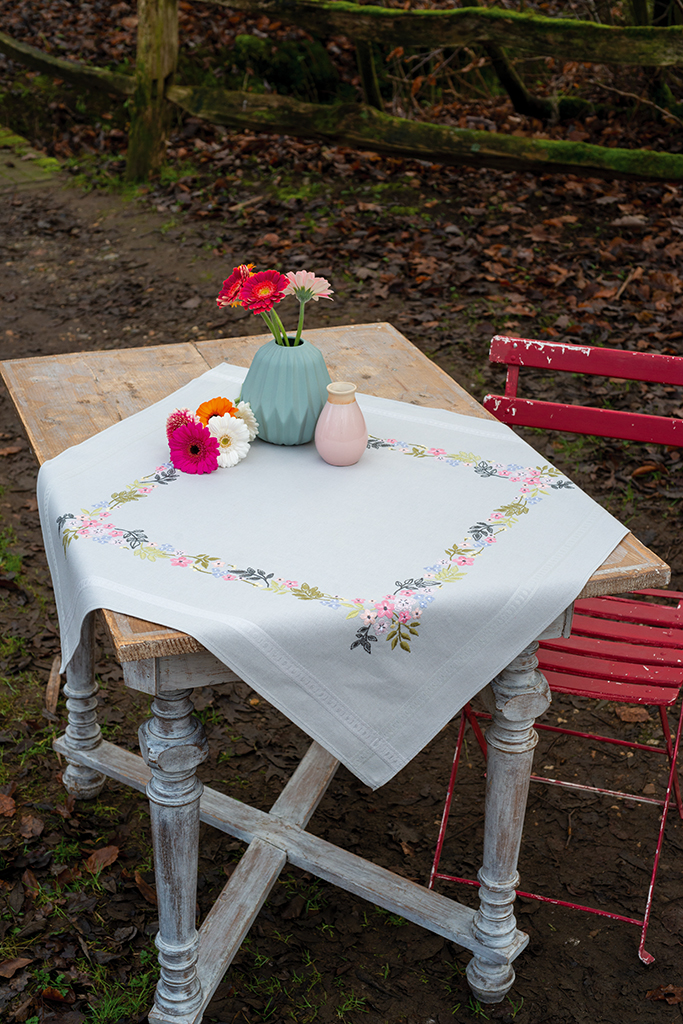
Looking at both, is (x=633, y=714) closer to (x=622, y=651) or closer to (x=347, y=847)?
(x=622, y=651)

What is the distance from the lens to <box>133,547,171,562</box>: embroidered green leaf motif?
68.2 inches

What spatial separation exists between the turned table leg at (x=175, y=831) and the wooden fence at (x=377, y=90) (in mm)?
5292

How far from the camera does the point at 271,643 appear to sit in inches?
62.4

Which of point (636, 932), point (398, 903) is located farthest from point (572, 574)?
point (636, 932)

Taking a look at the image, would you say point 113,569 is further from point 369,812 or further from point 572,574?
point 369,812

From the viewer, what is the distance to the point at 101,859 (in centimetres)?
261

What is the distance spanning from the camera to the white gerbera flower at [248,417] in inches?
82.7

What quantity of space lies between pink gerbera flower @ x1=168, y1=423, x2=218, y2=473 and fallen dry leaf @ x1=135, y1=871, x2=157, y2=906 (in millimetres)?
1257

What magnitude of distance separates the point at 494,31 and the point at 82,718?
5083 millimetres

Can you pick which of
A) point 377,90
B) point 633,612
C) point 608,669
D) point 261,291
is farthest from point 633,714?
point 377,90

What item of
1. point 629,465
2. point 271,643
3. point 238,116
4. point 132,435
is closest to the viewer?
point 271,643

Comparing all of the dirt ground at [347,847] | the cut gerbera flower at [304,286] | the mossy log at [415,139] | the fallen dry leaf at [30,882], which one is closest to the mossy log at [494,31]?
the mossy log at [415,139]

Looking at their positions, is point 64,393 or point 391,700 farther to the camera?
point 64,393

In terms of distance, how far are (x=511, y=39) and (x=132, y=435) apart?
4782 millimetres
